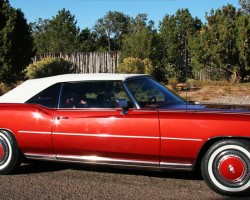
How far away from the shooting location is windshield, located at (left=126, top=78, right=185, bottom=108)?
17.3 ft

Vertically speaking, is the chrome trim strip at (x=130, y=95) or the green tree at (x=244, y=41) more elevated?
the green tree at (x=244, y=41)

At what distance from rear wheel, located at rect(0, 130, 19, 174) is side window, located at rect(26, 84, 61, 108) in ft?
1.82

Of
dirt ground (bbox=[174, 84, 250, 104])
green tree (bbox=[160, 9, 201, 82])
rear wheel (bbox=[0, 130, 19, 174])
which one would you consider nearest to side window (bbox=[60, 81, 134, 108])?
rear wheel (bbox=[0, 130, 19, 174])

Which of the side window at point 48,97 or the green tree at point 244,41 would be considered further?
the green tree at point 244,41

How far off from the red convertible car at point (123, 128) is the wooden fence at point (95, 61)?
18.6 meters

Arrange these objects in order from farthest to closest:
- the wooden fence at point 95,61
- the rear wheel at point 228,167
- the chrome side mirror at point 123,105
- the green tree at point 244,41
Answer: the wooden fence at point 95,61 → the green tree at point 244,41 → the chrome side mirror at point 123,105 → the rear wheel at point 228,167

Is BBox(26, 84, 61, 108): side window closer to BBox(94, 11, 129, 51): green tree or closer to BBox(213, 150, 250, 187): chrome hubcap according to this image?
BBox(213, 150, 250, 187): chrome hubcap

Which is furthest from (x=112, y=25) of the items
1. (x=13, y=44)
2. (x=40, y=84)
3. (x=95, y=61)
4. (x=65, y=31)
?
(x=40, y=84)

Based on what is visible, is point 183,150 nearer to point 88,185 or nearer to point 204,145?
point 204,145

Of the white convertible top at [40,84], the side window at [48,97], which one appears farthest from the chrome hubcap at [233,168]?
the side window at [48,97]

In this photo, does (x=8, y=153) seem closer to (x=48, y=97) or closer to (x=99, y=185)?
(x=48, y=97)

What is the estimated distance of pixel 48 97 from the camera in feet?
18.3

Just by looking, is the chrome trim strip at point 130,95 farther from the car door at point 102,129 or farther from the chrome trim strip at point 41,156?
the chrome trim strip at point 41,156

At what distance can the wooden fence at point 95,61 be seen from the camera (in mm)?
24592
